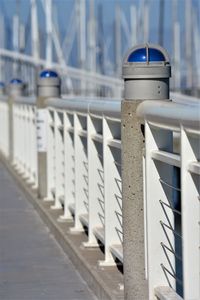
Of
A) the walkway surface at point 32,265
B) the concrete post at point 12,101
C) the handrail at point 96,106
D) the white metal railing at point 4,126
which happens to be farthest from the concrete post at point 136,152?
the white metal railing at point 4,126

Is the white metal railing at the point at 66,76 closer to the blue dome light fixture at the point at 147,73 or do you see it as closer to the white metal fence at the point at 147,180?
the white metal fence at the point at 147,180

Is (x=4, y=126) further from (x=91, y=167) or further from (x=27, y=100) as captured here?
(x=91, y=167)

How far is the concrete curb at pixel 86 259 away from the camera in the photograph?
7.93 meters

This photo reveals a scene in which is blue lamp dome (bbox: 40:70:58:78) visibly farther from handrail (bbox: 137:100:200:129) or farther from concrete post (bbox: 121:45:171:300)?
handrail (bbox: 137:100:200:129)

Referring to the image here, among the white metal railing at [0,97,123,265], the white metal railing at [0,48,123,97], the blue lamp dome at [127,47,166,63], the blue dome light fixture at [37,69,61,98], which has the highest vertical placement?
the blue lamp dome at [127,47,166,63]

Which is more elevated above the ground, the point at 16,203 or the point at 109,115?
the point at 109,115

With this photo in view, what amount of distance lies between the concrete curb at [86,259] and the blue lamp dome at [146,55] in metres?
1.65

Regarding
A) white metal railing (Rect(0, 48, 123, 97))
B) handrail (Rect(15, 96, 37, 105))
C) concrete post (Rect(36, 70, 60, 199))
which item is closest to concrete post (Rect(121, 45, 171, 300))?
concrete post (Rect(36, 70, 60, 199))

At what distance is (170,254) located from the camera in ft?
22.3

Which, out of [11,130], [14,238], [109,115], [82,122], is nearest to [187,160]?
[109,115]

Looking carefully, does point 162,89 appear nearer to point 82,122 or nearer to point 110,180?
point 110,180

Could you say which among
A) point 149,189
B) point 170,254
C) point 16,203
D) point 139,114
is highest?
point 139,114

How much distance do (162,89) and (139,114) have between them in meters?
0.27

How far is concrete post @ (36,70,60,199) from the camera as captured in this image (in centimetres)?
1438
